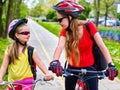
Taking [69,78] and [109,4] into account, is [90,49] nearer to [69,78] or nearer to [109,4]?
[69,78]

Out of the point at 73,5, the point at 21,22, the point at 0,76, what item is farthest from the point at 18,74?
the point at 73,5

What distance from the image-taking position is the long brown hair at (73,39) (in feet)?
15.3

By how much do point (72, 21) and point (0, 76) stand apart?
0.99m

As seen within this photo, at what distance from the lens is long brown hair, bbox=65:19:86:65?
4.66 metres

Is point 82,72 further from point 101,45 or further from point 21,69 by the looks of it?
point 21,69

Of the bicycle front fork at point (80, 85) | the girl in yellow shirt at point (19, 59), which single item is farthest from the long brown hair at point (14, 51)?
the bicycle front fork at point (80, 85)

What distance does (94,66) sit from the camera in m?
4.91

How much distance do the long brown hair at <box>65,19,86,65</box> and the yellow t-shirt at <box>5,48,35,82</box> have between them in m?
0.48

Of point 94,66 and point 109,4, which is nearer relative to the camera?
point 94,66

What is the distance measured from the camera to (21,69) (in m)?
4.79

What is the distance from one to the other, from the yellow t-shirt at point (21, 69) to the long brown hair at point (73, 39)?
0.48 meters

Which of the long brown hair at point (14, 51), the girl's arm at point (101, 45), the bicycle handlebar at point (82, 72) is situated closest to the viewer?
the bicycle handlebar at point (82, 72)

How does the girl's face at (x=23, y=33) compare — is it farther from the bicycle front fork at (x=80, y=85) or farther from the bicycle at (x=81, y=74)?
the bicycle front fork at (x=80, y=85)

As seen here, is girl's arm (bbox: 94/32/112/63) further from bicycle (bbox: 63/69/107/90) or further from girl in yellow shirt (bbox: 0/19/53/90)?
girl in yellow shirt (bbox: 0/19/53/90)
